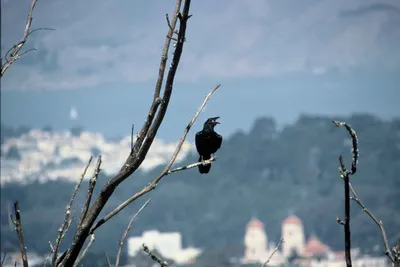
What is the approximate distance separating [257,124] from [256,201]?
14358 millimetres

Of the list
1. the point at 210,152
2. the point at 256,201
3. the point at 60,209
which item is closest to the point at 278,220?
the point at 256,201

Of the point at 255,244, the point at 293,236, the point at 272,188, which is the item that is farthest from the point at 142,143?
the point at 272,188

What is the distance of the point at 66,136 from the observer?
4050 inches

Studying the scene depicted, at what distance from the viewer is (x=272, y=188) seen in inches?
3826

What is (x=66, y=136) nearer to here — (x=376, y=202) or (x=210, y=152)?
(x=376, y=202)

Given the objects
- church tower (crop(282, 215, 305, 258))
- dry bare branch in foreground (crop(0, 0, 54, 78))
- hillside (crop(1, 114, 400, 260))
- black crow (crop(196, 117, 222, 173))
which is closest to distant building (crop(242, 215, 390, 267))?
church tower (crop(282, 215, 305, 258))

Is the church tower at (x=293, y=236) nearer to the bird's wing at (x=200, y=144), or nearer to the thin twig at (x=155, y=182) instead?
the bird's wing at (x=200, y=144)

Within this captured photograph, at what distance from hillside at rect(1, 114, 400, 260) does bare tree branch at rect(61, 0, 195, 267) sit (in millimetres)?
68196

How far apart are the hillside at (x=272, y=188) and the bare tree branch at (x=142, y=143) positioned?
68.2m

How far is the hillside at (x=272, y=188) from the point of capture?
3125 inches

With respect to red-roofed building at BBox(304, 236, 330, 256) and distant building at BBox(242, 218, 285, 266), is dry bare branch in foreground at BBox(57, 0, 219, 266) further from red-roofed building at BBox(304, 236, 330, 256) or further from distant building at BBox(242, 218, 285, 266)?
distant building at BBox(242, 218, 285, 266)

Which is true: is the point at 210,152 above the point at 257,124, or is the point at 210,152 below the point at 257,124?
below

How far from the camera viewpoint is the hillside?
79.4 metres

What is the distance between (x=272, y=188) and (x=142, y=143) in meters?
95.0
